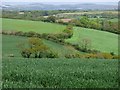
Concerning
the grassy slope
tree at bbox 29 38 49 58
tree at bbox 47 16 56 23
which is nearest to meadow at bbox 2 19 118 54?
tree at bbox 47 16 56 23

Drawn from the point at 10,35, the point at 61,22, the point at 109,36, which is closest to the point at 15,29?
the point at 10,35

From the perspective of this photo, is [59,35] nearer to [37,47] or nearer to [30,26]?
[30,26]

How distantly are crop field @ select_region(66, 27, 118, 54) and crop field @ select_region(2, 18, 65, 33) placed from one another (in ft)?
8.71

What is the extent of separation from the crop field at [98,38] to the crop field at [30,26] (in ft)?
8.71

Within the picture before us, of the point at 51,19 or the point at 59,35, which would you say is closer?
the point at 59,35

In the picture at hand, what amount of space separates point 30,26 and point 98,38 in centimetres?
892

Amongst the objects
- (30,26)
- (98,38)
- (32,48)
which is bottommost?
(32,48)

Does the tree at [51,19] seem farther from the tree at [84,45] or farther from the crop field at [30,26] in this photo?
the tree at [84,45]

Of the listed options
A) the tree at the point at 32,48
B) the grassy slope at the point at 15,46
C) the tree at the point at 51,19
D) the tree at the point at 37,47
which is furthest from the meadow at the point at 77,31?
the tree at the point at 37,47

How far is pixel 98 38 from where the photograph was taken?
39.9 metres

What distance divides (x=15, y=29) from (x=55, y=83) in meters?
30.5

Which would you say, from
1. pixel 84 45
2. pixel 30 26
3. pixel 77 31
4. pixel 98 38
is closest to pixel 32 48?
pixel 84 45

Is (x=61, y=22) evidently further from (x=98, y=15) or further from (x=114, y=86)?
(x=114, y=86)

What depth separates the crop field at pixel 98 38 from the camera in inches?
1454
